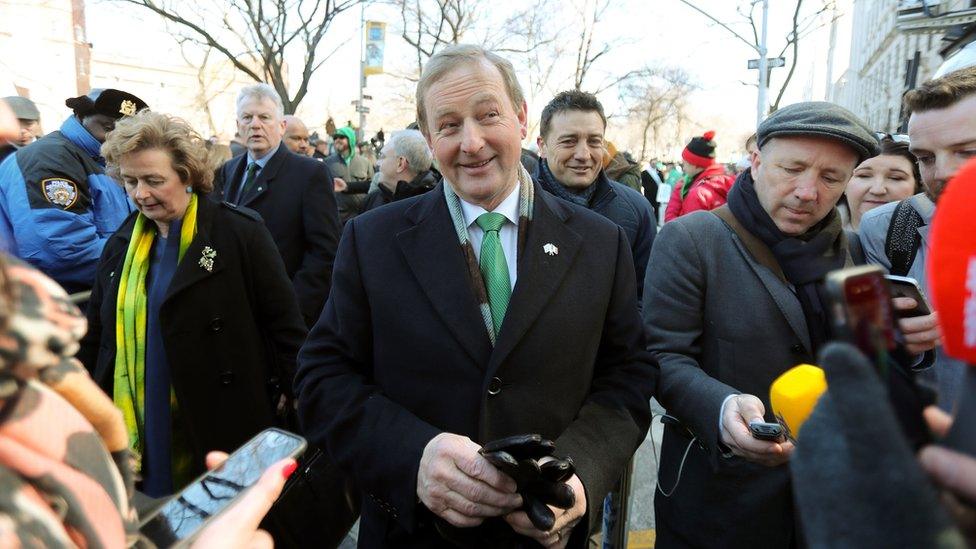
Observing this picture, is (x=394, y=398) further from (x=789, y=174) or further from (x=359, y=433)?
(x=789, y=174)

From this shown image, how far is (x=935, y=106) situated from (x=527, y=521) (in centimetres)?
178

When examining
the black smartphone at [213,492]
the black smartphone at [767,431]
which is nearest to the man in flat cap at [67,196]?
the black smartphone at [213,492]

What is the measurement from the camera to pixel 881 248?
2092mm

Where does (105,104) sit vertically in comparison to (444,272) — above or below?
above

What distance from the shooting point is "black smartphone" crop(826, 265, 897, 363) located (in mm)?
610

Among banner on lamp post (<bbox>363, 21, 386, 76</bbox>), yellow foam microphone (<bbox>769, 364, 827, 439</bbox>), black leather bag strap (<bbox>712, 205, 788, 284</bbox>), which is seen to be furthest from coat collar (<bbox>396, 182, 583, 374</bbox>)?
banner on lamp post (<bbox>363, 21, 386, 76</bbox>)

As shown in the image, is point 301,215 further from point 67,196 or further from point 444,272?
point 444,272

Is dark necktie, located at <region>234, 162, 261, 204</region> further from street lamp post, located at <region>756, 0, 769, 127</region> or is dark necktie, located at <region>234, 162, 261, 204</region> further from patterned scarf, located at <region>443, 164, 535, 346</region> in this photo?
street lamp post, located at <region>756, 0, 769, 127</region>

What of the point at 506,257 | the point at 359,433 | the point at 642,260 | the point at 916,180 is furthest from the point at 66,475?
the point at 916,180

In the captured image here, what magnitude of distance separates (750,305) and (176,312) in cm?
219

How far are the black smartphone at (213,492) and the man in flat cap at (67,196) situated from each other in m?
3.04

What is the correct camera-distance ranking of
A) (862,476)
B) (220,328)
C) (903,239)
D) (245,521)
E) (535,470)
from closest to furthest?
(862,476) → (245,521) → (535,470) → (903,239) → (220,328)

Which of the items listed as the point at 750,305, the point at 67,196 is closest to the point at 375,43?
the point at 67,196

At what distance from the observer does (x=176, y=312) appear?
245 centimetres
